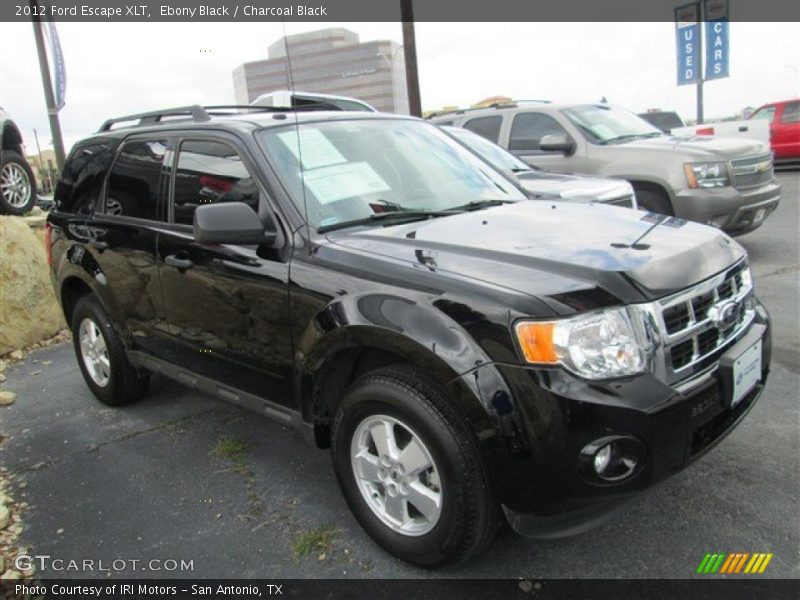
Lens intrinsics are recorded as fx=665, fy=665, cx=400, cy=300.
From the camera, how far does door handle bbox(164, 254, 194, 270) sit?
3384 millimetres

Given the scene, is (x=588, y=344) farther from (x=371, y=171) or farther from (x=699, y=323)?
(x=371, y=171)

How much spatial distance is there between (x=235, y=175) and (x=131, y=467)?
1.77 meters

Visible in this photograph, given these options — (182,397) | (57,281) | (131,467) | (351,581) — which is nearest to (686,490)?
(351,581)

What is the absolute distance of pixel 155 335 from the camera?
12.6ft

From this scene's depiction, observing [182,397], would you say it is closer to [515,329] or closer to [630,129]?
[515,329]

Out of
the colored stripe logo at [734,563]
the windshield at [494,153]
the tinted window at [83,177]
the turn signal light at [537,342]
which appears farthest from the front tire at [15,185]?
the colored stripe logo at [734,563]

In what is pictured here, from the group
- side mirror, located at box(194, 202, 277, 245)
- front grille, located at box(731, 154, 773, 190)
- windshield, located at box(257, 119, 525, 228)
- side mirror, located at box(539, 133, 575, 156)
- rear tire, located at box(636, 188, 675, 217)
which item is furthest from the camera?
side mirror, located at box(539, 133, 575, 156)

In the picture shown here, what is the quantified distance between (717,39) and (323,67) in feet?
57.2

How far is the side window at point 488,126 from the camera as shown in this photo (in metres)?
8.68

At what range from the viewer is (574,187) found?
6039 millimetres

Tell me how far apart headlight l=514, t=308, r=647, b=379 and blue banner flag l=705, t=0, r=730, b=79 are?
59.7 feet

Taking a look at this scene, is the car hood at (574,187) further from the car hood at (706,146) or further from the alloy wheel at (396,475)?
the alloy wheel at (396,475)

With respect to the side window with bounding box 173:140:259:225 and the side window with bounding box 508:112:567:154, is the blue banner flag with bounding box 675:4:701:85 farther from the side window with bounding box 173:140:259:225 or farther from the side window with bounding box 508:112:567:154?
the side window with bounding box 173:140:259:225

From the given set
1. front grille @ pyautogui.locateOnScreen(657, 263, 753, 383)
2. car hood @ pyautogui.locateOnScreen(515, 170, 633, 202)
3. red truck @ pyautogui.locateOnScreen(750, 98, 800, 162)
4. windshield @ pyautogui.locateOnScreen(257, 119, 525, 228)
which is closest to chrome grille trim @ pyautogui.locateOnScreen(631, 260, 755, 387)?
front grille @ pyautogui.locateOnScreen(657, 263, 753, 383)
